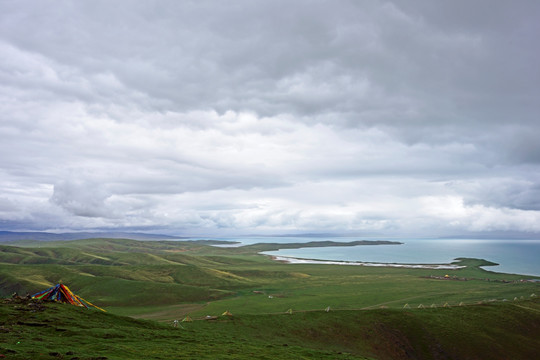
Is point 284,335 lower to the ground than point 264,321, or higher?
lower

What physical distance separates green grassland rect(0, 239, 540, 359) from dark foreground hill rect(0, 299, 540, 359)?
188 millimetres

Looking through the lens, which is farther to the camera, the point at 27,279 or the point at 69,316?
the point at 27,279

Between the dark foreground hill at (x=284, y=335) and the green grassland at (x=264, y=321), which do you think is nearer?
the dark foreground hill at (x=284, y=335)

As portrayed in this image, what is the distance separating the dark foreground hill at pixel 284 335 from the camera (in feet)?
91.2

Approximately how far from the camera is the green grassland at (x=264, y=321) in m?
31.3

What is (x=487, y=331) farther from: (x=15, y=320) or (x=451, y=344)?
(x=15, y=320)

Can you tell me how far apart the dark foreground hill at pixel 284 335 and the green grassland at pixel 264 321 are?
188 millimetres

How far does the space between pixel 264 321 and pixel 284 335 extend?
A: 4.78 metres

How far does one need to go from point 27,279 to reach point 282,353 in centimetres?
11764

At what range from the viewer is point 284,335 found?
175 feet

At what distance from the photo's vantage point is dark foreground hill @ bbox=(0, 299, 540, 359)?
2780 centimetres

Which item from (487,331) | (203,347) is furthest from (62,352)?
(487,331)

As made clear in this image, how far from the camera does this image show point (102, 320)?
129 ft

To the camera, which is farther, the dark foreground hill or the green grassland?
the green grassland
